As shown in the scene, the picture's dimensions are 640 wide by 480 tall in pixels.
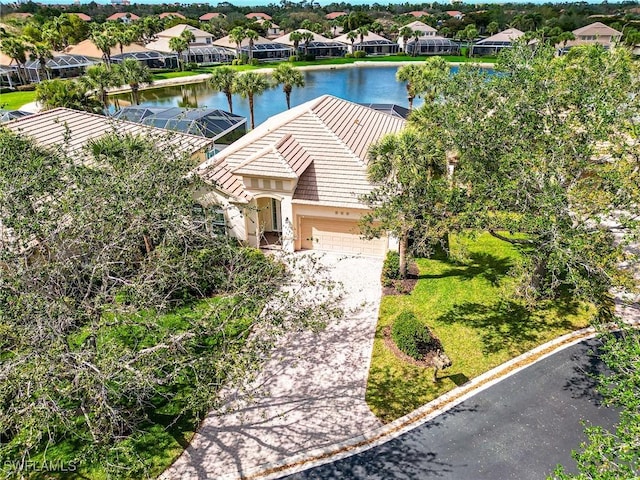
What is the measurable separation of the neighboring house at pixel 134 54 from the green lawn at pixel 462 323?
8895 centimetres

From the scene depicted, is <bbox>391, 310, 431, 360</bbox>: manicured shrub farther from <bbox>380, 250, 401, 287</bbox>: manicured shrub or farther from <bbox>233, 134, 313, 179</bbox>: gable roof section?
<bbox>233, 134, 313, 179</bbox>: gable roof section

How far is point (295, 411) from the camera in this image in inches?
590

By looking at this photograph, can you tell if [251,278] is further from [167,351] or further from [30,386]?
[30,386]

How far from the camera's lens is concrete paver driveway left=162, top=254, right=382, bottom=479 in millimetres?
13500

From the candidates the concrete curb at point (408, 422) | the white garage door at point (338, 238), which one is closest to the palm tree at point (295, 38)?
the white garage door at point (338, 238)

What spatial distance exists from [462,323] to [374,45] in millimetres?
112673

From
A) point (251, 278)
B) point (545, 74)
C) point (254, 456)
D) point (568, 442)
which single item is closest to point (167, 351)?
point (251, 278)

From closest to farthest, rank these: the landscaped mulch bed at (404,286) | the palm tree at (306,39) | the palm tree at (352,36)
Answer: the landscaped mulch bed at (404,286)
the palm tree at (306,39)
the palm tree at (352,36)

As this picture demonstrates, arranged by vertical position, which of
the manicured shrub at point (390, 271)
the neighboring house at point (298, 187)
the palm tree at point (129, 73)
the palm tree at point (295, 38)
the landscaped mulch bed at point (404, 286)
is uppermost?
the palm tree at point (295, 38)

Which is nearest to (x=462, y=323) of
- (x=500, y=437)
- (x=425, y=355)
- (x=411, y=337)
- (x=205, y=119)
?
(x=425, y=355)

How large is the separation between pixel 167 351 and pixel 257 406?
483 centimetres

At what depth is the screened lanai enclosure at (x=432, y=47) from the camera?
11449 centimetres

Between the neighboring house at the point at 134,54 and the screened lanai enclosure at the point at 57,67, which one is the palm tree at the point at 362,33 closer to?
the neighboring house at the point at 134,54

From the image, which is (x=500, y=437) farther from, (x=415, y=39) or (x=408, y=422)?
(x=415, y=39)
